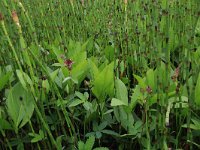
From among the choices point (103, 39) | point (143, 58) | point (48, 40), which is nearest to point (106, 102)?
point (143, 58)

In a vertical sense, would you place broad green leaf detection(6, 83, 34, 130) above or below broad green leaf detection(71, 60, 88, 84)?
below

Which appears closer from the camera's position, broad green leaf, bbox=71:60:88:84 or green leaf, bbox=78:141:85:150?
green leaf, bbox=78:141:85:150

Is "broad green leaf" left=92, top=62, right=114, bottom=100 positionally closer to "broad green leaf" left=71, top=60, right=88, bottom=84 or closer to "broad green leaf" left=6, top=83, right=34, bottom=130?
"broad green leaf" left=71, top=60, right=88, bottom=84

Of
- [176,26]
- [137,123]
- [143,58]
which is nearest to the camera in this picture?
[137,123]

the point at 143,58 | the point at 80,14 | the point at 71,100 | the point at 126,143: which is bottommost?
the point at 126,143

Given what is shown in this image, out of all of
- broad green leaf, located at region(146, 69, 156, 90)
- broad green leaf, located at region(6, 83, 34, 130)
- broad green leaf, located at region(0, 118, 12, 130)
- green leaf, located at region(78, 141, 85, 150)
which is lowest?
green leaf, located at region(78, 141, 85, 150)

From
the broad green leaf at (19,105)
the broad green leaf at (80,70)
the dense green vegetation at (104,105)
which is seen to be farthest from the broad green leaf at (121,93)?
the broad green leaf at (19,105)

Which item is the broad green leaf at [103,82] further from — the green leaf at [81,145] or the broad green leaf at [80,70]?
the green leaf at [81,145]

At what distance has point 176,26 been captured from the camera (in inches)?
59.4

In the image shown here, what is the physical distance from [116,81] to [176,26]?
62 centimetres

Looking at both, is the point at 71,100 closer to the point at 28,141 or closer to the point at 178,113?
the point at 28,141

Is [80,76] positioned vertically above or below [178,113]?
above

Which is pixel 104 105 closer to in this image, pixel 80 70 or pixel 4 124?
pixel 80 70

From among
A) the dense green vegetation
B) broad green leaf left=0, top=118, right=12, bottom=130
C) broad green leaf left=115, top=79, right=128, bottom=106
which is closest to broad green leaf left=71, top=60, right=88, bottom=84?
the dense green vegetation
